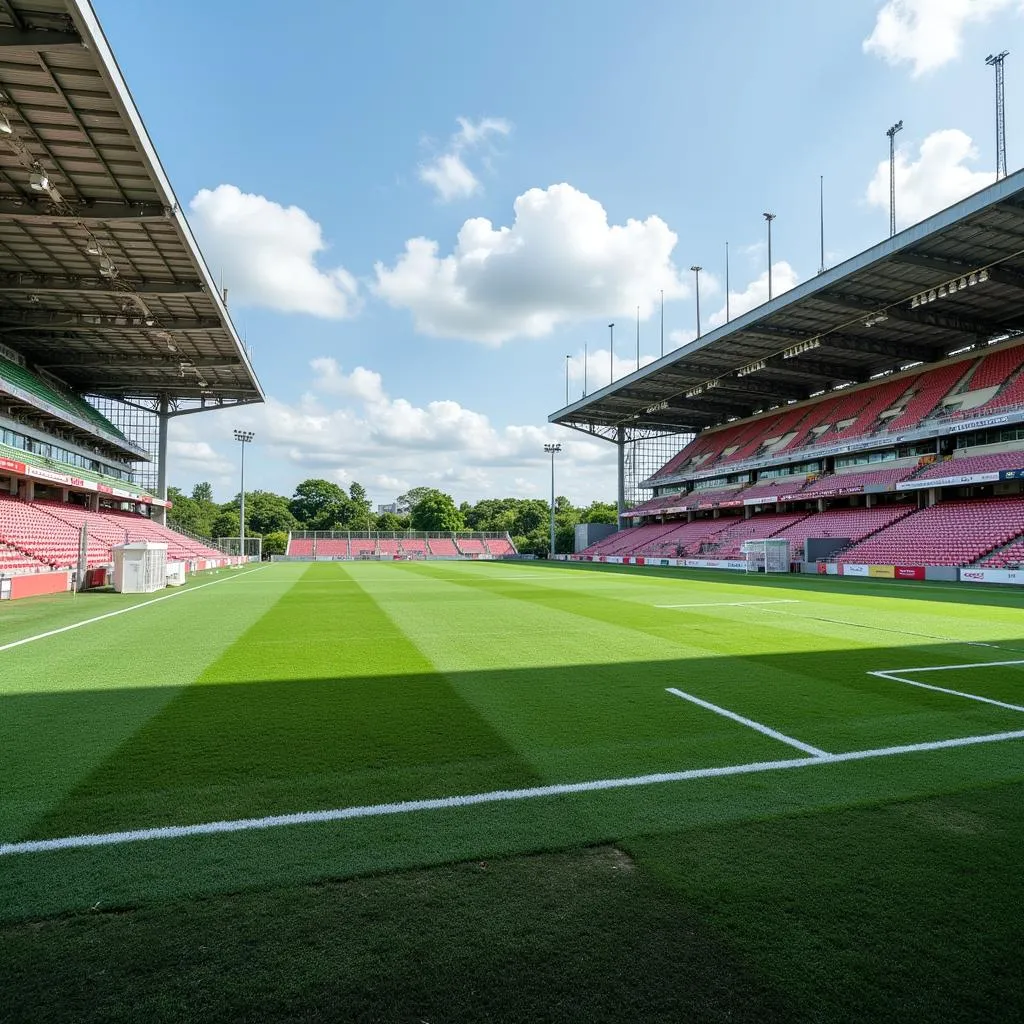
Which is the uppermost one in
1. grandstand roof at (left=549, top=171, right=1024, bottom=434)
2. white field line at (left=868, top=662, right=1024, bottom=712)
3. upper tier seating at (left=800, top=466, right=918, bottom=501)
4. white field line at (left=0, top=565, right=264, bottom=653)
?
grandstand roof at (left=549, top=171, right=1024, bottom=434)

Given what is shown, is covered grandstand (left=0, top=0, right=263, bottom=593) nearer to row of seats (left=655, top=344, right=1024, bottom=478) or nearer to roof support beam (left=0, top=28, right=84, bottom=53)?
roof support beam (left=0, top=28, right=84, bottom=53)

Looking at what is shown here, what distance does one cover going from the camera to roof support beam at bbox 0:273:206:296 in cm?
2764

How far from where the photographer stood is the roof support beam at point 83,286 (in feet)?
90.7

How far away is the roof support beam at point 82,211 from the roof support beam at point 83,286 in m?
5.59

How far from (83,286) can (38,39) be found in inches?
635

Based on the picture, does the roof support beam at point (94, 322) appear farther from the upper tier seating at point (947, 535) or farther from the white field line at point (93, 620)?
the upper tier seating at point (947, 535)

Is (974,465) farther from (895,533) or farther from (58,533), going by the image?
(58,533)

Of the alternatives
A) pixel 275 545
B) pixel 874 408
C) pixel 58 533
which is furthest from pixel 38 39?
pixel 275 545

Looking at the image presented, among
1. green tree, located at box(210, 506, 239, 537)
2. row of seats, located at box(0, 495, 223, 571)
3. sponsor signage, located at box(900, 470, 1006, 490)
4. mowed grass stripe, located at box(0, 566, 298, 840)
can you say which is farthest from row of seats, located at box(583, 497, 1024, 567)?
green tree, located at box(210, 506, 239, 537)

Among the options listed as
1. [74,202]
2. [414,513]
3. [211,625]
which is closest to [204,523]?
[414,513]

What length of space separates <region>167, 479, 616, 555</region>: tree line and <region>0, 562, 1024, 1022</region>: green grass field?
85256mm

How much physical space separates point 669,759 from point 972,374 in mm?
42612

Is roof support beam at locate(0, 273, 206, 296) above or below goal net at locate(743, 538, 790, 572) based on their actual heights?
above

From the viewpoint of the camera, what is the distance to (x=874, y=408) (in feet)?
141
